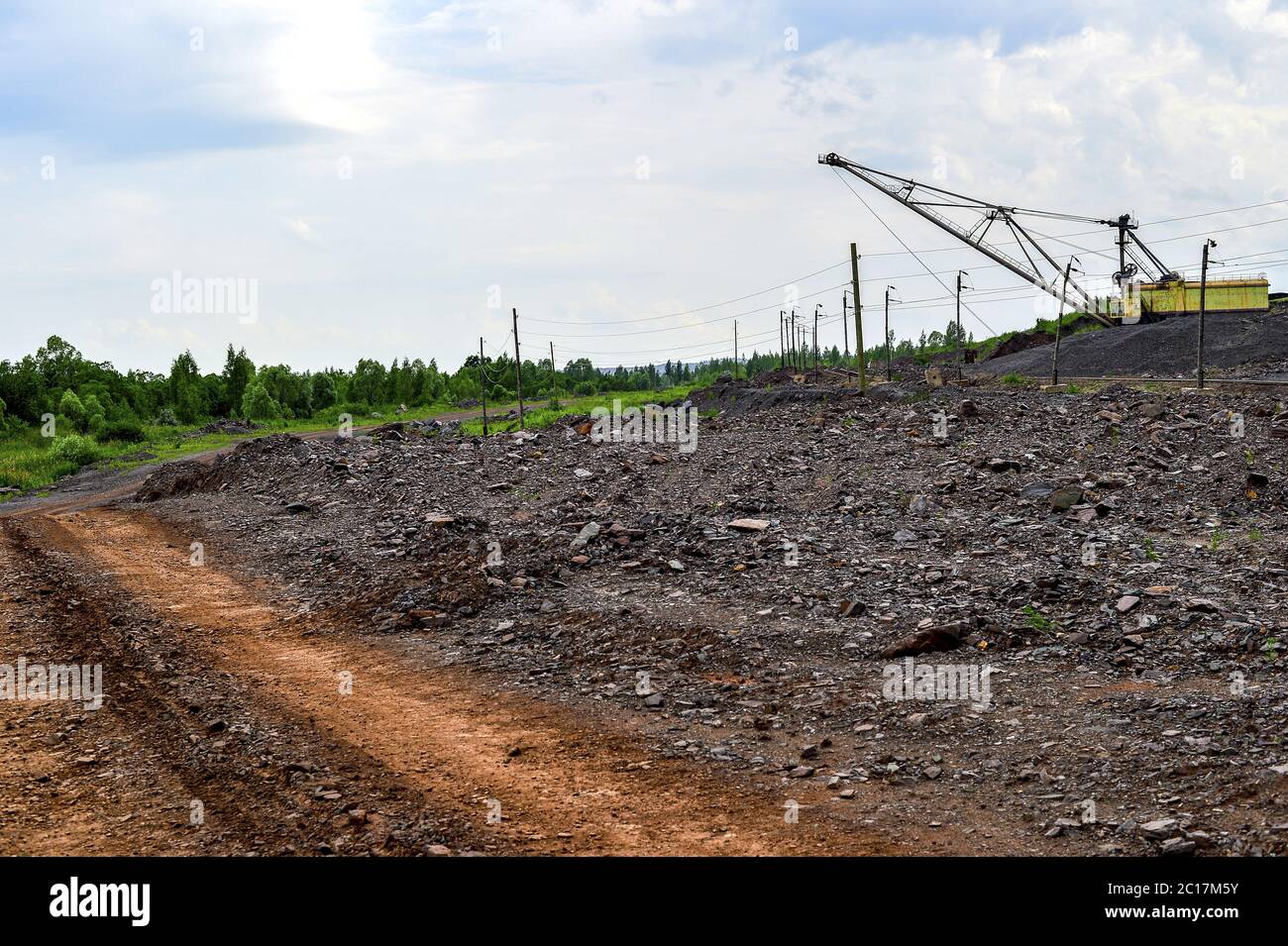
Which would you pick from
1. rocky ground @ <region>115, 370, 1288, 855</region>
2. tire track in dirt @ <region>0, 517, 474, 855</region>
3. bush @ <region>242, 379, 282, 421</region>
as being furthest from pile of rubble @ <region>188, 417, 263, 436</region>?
tire track in dirt @ <region>0, 517, 474, 855</region>

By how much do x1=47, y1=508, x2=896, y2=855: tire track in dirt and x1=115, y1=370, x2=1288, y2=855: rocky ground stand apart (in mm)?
235

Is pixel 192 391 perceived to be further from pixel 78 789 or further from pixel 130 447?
pixel 78 789

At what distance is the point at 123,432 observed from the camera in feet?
132

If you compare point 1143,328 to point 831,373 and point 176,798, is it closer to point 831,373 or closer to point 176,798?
point 831,373

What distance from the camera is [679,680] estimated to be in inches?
363

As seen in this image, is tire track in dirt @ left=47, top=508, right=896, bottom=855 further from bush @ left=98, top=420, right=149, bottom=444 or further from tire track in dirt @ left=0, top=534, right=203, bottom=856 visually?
bush @ left=98, top=420, right=149, bottom=444

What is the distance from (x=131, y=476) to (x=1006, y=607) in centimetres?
2655

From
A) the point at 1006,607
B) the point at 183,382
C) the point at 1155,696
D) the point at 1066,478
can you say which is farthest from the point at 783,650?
the point at 183,382

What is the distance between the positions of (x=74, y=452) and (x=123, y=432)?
6.92m

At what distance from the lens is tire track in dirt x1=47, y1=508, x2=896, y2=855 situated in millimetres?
6168

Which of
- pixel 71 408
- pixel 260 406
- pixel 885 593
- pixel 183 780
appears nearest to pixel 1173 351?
pixel 885 593

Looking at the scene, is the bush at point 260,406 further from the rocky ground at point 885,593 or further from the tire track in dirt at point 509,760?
the tire track in dirt at point 509,760

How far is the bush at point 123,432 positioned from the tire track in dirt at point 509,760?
3167 centimetres

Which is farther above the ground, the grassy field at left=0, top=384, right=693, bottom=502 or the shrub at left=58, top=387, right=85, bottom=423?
the shrub at left=58, top=387, right=85, bottom=423
